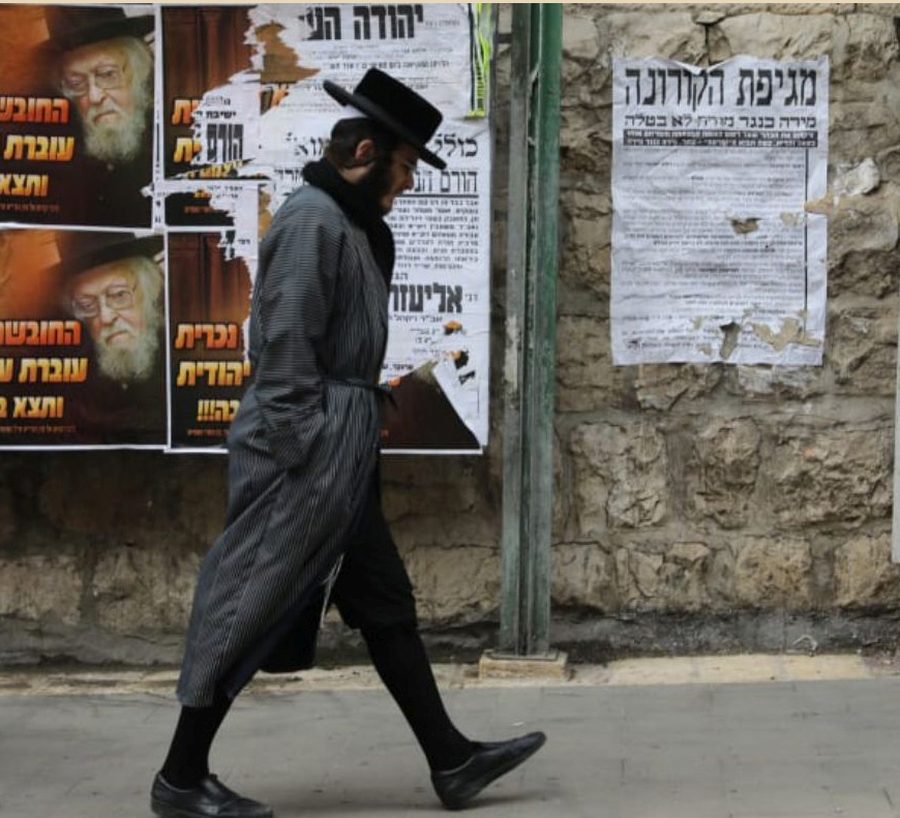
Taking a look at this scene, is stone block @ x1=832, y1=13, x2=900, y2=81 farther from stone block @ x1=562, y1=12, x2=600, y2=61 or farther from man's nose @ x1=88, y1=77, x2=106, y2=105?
man's nose @ x1=88, y1=77, x2=106, y2=105

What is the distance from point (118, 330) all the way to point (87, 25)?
41.4 inches

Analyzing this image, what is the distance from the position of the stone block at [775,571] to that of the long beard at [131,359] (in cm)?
219

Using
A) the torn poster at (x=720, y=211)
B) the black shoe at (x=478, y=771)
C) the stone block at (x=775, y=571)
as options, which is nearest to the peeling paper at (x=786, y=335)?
the torn poster at (x=720, y=211)

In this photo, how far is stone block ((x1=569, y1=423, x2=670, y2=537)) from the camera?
5.77m

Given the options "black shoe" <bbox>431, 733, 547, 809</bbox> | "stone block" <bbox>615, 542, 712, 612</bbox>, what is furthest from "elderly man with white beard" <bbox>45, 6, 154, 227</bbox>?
"black shoe" <bbox>431, 733, 547, 809</bbox>

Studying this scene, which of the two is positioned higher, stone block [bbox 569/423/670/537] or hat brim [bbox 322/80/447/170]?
hat brim [bbox 322/80/447/170]

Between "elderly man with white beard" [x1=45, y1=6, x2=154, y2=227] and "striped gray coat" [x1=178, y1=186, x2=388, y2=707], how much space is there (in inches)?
61.9

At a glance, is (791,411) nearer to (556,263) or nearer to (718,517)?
(718,517)

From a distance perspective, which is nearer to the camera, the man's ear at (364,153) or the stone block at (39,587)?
the man's ear at (364,153)

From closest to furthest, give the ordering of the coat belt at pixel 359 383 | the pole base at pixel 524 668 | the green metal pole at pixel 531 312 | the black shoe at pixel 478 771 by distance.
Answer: the coat belt at pixel 359 383 → the black shoe at pixel 478 771 → the green metal pole at pixel 531 312 → the pole base at pixel 524 668

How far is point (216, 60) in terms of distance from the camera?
219 inches

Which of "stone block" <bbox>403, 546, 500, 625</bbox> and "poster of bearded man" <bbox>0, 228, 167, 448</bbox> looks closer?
"poster of bearded man" <bbox>0, 228, 167, 448</bbox>

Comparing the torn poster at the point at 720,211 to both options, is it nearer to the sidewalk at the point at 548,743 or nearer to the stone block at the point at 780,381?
the stone block at the point at 780,381

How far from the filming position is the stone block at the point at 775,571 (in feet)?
18.9
